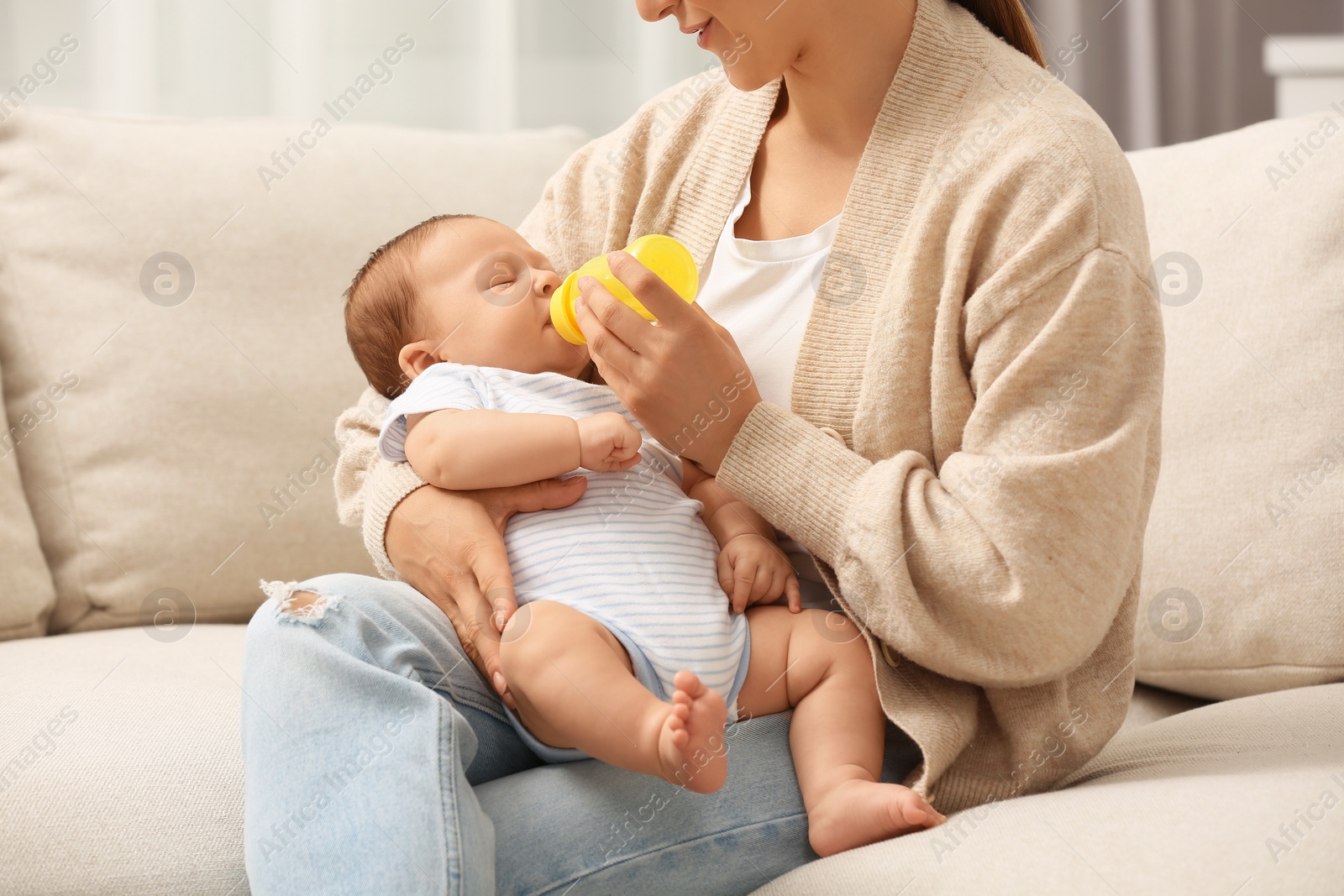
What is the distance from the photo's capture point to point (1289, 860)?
2.27 feet

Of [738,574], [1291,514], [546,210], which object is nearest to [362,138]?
[546,210]

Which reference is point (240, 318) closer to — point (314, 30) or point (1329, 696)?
point (314, 30)

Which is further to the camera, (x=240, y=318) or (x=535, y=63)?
(x=535, y=63)

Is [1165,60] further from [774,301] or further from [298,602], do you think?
[298,602]

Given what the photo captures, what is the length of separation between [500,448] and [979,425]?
0.40 metres

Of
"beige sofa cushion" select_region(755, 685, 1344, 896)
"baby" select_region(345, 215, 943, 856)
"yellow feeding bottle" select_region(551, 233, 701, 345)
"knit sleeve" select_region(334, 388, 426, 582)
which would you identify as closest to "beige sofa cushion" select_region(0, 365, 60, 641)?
"knit sleeve" select_region(334, 388, 426, 582)

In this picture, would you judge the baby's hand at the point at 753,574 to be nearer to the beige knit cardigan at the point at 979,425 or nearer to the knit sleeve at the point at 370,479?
the beige knit cardigan at the point at 979,425

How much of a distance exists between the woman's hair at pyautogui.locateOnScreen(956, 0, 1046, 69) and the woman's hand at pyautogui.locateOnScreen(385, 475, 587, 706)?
634mm

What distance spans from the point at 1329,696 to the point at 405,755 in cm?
88

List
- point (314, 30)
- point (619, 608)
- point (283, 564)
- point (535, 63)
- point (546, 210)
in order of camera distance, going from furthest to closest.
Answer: point (535, 63)
point (314, 30)
point (283, 564)
point (546, 210)
point (619, 608)

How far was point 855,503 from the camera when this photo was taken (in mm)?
901

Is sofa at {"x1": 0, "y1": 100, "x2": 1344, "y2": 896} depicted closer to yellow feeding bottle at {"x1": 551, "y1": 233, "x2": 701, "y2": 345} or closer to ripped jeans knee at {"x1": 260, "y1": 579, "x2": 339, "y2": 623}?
ripped jeans knee at {"x1": 260, "y1": 579, "x2": 339, "y2": 623}

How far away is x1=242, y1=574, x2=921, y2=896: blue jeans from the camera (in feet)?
2.36

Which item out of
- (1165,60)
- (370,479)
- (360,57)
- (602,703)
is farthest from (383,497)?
(1165,60)
